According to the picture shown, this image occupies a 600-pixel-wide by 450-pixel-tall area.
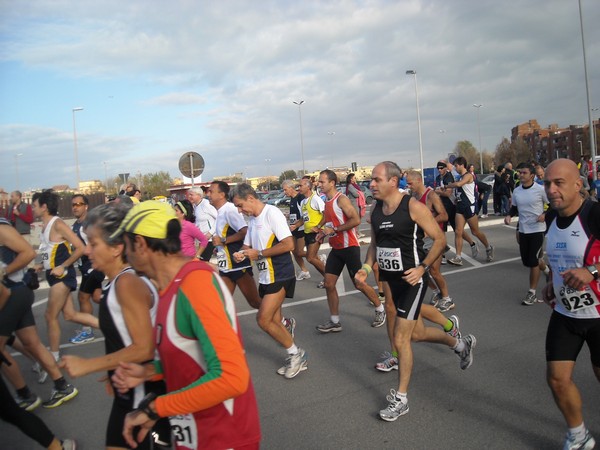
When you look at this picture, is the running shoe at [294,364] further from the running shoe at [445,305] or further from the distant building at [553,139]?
the distant building at [553,139]

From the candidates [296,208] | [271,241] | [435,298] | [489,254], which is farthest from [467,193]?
[271,241]

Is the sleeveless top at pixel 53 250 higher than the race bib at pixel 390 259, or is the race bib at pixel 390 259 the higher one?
the sleeveless top at pixel 53 250

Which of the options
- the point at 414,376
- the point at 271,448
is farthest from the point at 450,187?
the point at 271,448

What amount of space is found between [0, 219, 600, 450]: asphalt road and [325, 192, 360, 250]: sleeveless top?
1.17m

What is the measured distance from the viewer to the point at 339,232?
6.93m

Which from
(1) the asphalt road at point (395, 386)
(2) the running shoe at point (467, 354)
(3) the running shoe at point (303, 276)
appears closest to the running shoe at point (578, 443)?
(1) the asphalt road at point (395, 386)

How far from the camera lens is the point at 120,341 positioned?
2561mm

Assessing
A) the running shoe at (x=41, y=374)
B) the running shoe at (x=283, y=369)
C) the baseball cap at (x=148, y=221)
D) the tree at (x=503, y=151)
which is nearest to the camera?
the baseball cap at (x=148, y=221)

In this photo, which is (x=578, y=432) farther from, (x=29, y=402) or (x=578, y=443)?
(x=29, y=402)

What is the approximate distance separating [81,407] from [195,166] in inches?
359

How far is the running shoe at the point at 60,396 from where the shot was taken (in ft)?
16.5

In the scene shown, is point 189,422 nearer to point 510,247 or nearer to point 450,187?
point 450,187

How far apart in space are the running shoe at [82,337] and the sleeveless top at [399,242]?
15.1 feet

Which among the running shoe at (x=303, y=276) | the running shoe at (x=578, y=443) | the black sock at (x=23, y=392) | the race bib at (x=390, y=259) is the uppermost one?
the race bib at (x=390, y=259)
